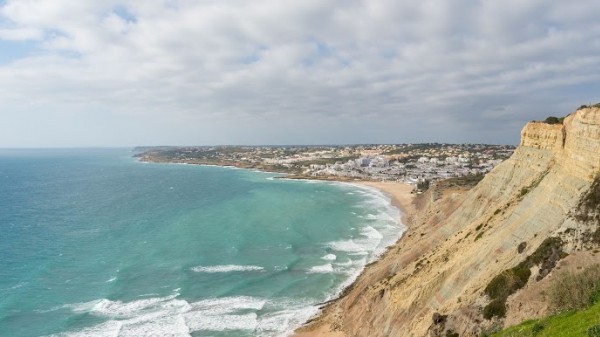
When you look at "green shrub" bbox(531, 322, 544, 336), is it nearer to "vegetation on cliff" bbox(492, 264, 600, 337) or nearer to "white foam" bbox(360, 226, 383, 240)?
"vegetation on cliff" bbox(492, 264, 600, 337)

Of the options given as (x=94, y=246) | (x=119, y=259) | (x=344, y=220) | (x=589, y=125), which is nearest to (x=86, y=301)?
(x=119, y=259)

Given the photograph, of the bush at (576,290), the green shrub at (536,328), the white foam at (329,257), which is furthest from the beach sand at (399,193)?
the green shrub at (536,328)

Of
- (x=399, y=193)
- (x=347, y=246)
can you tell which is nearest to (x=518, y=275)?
(x=347, y=246)

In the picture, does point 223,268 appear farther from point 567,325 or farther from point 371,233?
point 567,325

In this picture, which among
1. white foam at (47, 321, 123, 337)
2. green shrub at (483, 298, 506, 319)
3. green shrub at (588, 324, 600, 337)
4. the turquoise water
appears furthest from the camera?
the turquoise water

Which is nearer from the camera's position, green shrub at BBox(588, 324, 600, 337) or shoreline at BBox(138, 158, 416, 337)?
green shrub at BBox(588, 324, 600, 337)

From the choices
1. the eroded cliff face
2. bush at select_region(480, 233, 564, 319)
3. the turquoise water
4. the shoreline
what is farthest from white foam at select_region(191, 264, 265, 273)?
bush at select_region(480, 233, 564, 319)

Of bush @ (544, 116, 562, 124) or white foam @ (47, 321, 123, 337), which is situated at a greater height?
bush @ (544, 116, 562, 124)

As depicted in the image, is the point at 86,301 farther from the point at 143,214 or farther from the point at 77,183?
the point at 77,183
